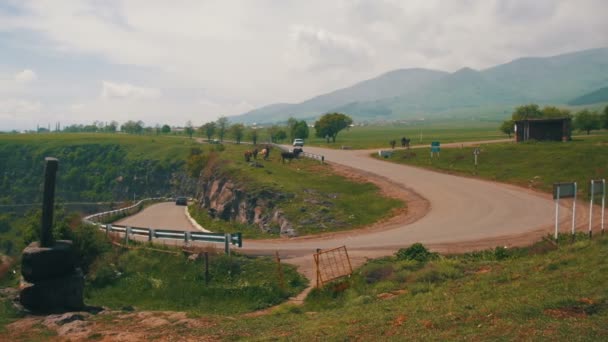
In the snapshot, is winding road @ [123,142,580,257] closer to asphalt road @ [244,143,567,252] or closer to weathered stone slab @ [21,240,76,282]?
asphalt road @ [244,143,567,252]

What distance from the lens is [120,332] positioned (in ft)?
51.3

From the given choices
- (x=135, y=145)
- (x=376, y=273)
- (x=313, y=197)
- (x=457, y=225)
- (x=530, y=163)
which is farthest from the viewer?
(x=135, y=145)

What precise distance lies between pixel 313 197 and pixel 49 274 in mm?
24899

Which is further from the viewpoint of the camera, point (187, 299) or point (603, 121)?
point (603, 121)

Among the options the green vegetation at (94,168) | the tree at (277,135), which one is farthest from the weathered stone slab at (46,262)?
the tree at (277,135)

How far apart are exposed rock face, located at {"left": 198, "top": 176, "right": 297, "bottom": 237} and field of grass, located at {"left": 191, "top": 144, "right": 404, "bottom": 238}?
→ 1.76 ft

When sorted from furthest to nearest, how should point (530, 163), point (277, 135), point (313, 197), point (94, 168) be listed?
point (277, 135) < point (94, 168) < point (530, 163) < point (313, 197)

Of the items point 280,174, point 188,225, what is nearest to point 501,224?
point 280,174

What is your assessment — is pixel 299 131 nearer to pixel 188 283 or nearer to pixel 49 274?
pixel 188 283

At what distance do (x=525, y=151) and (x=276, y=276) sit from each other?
4206 cm

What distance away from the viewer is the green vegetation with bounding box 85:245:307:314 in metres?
20.2

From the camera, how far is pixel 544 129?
213 ft

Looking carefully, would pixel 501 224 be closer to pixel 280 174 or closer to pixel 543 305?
pixel 543 305

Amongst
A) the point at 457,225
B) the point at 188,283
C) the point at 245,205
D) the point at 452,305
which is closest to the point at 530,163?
the point at 457,225
